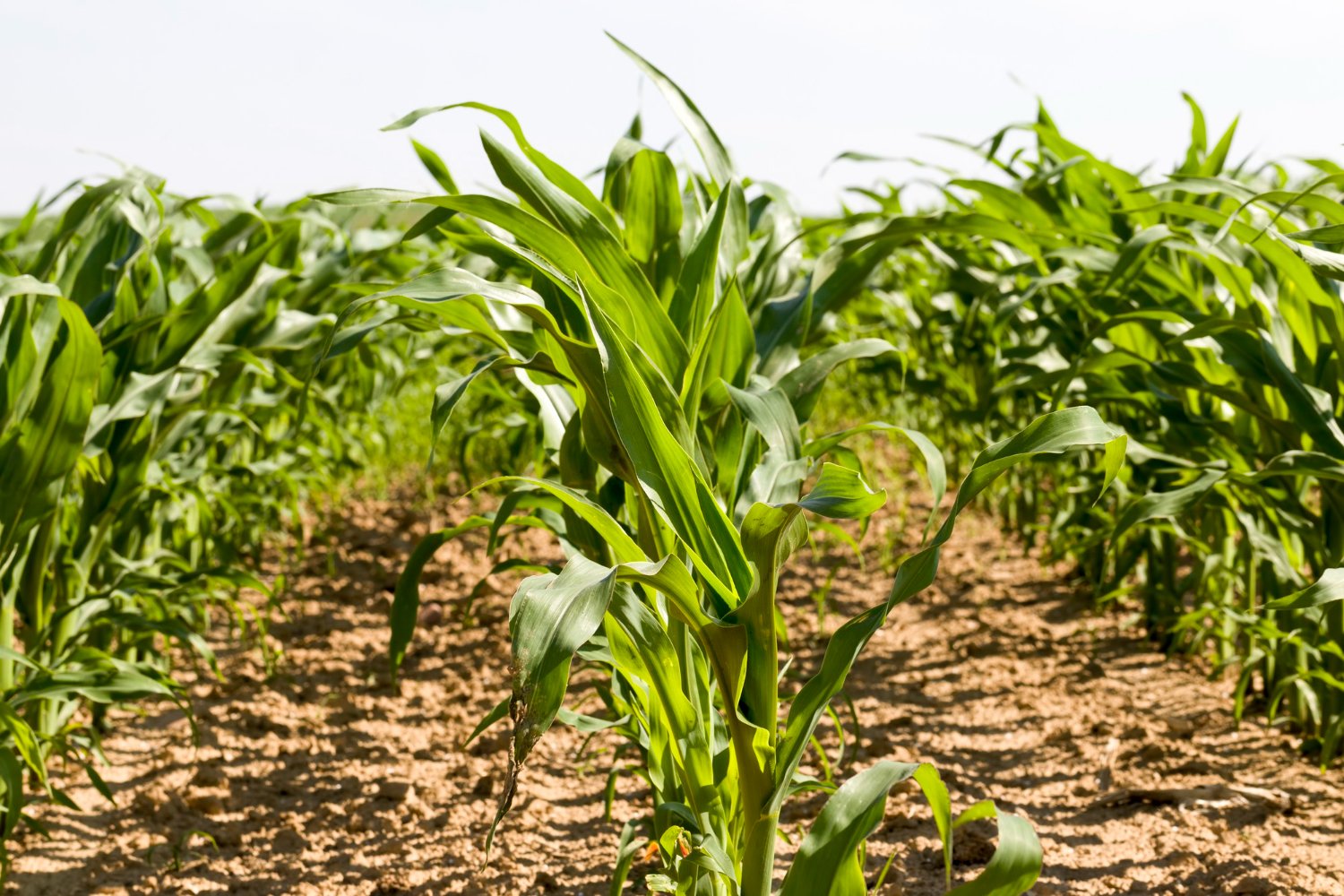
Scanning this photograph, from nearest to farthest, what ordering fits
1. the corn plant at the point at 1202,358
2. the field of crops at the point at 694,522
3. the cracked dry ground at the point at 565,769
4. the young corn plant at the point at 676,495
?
the young corn plant at the point at 676,495
the field of crops at the point at 694,522
the corn plant at the point at 1202,358
the cracked dry ground at the point at 565,769

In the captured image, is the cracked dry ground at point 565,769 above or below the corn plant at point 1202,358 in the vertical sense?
below

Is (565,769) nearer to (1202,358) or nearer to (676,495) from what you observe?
(676,495)

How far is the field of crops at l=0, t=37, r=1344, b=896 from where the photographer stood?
1044 millimetres

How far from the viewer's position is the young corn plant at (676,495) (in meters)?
0.94

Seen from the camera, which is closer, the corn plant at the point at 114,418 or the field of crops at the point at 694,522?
the field of crops at the point at 694,522

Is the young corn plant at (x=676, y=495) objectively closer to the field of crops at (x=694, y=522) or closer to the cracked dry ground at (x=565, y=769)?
the field of crops at (x=694, y=522)

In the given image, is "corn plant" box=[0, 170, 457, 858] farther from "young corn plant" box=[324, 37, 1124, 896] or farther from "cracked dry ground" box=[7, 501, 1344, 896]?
"young corn plant" box=[324, 37, 1124, 896]

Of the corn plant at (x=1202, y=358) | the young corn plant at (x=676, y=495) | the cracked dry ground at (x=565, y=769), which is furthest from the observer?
the cracked dry ground at (x=565, y=769)

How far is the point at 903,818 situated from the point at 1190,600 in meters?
1.55

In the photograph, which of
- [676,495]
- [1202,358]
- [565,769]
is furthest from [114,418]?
[1202,358]

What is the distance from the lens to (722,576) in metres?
1.06

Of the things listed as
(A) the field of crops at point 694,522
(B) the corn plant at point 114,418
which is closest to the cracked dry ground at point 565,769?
(A) the field of crops at point 694,522

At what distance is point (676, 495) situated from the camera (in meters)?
1.03

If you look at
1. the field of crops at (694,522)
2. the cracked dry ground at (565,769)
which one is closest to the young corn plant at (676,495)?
the field of crops at (694,522)
